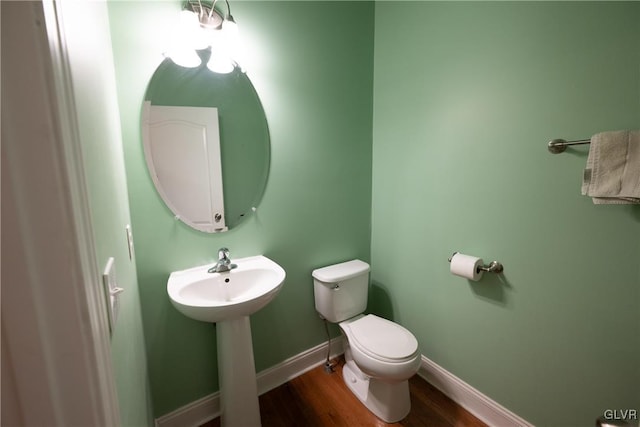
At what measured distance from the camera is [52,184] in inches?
12.1

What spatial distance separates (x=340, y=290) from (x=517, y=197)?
3.48ft

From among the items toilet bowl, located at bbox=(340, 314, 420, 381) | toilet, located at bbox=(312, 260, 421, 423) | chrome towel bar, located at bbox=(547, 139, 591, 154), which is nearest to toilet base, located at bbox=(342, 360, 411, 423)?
toilet, located at bbox=(312, 260, 421, 423)

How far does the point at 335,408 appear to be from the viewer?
4.92 ft

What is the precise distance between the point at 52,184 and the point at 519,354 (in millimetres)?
1753

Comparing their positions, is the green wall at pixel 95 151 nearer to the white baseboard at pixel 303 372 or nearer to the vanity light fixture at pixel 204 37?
the vanity light fixture at pixel 204 37

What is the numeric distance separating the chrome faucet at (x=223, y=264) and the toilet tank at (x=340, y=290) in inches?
22.3

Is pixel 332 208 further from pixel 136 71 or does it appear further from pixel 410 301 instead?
pixel 136 71

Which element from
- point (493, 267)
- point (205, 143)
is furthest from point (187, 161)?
point (493, 267)

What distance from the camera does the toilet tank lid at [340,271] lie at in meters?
1.60

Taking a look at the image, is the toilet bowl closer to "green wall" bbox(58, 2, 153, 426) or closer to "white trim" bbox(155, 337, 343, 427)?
"white trim" bbox(155, 337, 343, 427)

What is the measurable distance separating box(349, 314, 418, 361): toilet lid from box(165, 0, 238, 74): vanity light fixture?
62.2 inches

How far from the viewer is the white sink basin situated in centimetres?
103

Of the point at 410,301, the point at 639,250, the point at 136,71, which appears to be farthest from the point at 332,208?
the point at 639,250

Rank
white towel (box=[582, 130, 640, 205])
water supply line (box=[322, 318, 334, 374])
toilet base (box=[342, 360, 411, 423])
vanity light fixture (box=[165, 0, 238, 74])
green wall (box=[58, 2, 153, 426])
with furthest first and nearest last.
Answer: water supply line (box=[322, 318, 334, 374]), toilet base (box=[342, 360, 411, 423]), vanity light fixture (box=[165, 0, 238, 74]), white towel (box=[582, 130, 640, 205]), green wall (box=[58, 2, 153, 426])
